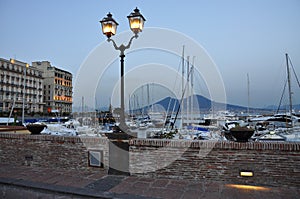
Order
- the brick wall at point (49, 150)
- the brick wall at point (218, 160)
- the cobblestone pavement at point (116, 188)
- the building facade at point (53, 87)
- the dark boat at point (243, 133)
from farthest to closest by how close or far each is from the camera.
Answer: the building facade at point (53, 87) → the brick wall at point (49, 150) → the dark boat at point (243, 133) → the brick wall at point (218, 160) → the cobblestone pavement at point (116, 188)

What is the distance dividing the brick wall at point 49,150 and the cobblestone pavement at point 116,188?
0.54 m

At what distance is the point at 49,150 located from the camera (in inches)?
A: 244

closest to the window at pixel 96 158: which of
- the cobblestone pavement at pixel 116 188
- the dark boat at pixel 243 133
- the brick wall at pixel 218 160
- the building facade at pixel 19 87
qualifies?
the cobblestone pavement at pixel 116 188

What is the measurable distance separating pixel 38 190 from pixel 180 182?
3.11 m

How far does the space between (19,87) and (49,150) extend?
269 feet

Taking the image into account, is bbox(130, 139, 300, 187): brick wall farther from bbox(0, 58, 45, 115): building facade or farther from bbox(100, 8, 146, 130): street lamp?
bbox(0, 58, 45, 115): building facade

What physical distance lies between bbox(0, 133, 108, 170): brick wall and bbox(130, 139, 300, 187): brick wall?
4.17 ft

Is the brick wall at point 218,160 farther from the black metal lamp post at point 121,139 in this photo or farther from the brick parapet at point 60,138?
the brick parapet at point 60,138

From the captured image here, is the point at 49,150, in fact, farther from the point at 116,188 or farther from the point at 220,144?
the point at 220,144

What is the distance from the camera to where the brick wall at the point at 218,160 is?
4375mm

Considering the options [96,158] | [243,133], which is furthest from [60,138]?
[243,133]

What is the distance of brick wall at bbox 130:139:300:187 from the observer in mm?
4375

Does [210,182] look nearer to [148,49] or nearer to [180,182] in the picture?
[180,182]

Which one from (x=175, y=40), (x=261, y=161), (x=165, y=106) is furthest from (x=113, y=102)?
(x=165, y=106)
